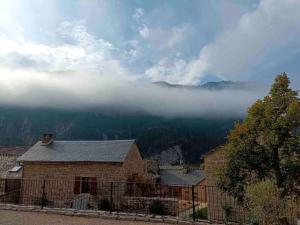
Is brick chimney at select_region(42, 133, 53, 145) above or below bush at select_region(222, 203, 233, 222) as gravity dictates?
above

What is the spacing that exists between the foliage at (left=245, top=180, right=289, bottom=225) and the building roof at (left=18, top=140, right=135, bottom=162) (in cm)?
1634

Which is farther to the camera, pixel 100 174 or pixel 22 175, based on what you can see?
pixel 22 175

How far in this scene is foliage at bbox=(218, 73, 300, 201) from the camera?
11.2 meters

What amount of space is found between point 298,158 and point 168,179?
41.2 metres

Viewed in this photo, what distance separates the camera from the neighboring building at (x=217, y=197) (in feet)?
56.2

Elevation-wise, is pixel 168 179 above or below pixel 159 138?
below

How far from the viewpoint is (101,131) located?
5261 inches

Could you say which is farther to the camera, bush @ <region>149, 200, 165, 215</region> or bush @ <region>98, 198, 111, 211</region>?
bush @ <region>98, 198, 111, 211</region>

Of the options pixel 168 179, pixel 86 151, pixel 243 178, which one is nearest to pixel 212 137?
pixel 168 179

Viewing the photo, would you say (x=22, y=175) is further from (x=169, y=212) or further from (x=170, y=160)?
(x=170, y=160)

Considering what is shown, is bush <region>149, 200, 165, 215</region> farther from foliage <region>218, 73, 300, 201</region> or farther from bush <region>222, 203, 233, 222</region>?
foliage <region>218, 73, 300, 201</region>

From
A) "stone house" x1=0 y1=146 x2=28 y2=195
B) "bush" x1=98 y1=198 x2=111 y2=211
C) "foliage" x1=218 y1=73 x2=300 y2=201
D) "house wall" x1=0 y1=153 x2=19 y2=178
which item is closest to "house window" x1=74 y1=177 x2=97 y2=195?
"bush" x1=98 y1=198 x2=111 y2=211

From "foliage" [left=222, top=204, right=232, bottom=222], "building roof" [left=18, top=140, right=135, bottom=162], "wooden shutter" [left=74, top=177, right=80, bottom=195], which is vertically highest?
"building roof" [left=18, top=140, right=135, bottom=162]

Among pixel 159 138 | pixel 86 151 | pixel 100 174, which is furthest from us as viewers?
pixel 159 138
